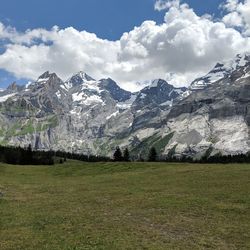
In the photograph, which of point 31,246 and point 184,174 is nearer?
point 31,246

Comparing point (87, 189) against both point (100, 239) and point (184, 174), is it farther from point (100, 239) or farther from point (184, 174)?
point (100, 239)

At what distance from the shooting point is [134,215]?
131ft

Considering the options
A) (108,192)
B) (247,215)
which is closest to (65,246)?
(247,215)

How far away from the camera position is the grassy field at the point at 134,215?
2994cm

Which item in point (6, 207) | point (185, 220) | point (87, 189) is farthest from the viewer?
point (87, 189)

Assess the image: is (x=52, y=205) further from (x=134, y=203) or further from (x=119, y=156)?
(x=119, y=156)

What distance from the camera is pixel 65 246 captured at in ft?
92.2

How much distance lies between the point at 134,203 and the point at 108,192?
11.3 m

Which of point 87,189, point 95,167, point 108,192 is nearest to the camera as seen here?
point 108,192

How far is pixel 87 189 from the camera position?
63.4 meters

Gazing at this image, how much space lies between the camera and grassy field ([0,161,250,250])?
29.9 m

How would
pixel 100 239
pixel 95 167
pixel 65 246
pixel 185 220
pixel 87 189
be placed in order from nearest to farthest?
pixel 65 246 < pixel 100 239 < pixel 185 220 < pixel 87 189 < pixel 95 167

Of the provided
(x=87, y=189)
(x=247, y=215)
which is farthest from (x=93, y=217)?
(x=87, y=189)

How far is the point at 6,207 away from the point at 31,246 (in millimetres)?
18383
